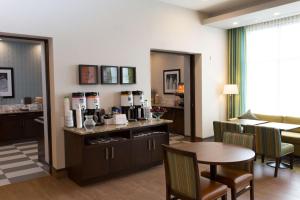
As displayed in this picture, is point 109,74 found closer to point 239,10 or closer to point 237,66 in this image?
point 239,10

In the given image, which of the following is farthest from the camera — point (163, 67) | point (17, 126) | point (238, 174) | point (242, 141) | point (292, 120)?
point (163, 67)

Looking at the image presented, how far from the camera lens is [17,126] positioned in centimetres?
675

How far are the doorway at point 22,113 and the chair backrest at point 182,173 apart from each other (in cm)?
267

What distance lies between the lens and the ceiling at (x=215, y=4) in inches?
213

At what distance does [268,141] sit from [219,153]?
185 centimetres

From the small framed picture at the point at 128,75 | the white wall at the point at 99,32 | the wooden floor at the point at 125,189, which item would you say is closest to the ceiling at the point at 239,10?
the white wall at the point at 99,32

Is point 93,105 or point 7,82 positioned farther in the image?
point 7,82

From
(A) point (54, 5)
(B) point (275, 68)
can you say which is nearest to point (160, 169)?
(A) point (54, 5)

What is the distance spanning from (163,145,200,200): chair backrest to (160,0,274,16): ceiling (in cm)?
386

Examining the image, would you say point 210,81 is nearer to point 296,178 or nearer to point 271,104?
point 271,104

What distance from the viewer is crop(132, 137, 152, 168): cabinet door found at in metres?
4.25

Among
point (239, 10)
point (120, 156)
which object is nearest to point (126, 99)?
point (120, 156)

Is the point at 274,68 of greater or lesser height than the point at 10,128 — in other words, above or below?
above

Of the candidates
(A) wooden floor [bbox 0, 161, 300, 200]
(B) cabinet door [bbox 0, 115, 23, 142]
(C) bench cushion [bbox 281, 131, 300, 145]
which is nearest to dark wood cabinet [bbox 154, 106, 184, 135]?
(C) bench cushion [bbox 281, 131, 300, 145]
